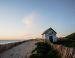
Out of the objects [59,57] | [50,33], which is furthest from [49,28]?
[59,57]

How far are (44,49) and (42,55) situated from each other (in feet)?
10.2

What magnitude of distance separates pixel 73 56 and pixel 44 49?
1367 cm

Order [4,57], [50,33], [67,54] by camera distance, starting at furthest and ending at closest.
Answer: [50,33], [4,57], [67,54]

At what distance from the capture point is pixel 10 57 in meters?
33.7

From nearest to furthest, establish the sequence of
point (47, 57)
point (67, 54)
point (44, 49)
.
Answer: point (67, 54)
point (47, 57)
point (44, 49)

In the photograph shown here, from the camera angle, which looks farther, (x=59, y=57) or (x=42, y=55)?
(x=42, y=55)

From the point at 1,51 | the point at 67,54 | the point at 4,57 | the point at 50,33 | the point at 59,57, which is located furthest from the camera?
the point at 50,33

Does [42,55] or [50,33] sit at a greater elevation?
[50,33]

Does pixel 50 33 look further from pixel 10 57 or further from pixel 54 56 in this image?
pixel 54 56

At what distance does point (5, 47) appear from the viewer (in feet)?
144

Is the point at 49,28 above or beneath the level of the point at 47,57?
above

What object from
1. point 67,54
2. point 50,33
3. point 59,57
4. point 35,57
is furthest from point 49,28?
point 67,54

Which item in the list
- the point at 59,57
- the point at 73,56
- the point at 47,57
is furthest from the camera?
the point at 47,57

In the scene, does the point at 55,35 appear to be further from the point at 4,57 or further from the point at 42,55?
the point at 42,55
